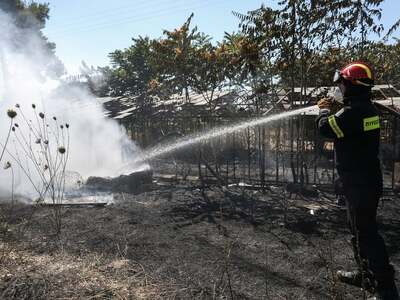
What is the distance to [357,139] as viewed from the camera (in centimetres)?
344

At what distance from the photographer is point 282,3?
7.16 metres

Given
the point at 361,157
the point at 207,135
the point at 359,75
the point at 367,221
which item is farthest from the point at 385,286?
the point at 207,135

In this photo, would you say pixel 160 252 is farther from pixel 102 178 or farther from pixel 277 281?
pixel 102 178

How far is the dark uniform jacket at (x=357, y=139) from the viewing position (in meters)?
3.36

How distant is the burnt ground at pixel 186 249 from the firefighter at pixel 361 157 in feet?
1.17

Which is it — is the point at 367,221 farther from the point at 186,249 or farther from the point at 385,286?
the point at 186,249

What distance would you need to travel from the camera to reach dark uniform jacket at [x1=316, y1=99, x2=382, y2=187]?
3359 mm

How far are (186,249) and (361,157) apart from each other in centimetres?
217

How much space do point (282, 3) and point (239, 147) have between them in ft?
19.3

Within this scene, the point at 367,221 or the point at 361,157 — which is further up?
the point at 361,157

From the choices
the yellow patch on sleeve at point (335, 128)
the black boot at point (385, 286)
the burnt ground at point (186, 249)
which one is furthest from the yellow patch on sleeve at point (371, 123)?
the black boot at point (385, 286)

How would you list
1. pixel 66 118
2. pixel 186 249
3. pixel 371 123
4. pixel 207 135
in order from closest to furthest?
pixel 371 123 < pixel 186 249 < pixel 207 135 < pixel 66 118

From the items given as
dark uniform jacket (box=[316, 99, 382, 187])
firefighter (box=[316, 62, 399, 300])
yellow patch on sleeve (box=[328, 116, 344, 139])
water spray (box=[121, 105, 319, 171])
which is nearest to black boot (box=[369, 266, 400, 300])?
firefighter (box=[316, 62, 399, 300])

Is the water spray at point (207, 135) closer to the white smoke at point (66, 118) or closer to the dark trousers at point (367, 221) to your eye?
the white smoke at point (66, 118)
